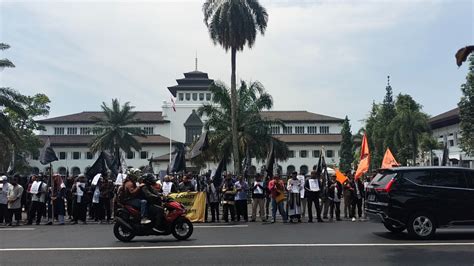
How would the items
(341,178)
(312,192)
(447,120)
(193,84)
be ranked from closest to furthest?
(312,192) < (341,178) < (447,120) < (193,84)

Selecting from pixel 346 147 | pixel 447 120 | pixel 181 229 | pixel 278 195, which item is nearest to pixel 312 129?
pixel 346 147

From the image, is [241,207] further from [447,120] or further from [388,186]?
[447,120]

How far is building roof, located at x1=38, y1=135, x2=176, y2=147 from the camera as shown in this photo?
8781cm

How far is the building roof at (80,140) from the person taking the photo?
3457 inches

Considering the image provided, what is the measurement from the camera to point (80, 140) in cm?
8938

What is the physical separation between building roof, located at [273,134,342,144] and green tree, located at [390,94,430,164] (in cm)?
3843

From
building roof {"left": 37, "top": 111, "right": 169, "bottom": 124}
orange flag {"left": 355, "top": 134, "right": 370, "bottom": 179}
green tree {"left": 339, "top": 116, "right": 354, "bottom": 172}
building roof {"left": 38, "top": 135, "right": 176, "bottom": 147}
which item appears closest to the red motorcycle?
orange flag {"left": 355, "top": 134, "right": 370, "bottom": 179}

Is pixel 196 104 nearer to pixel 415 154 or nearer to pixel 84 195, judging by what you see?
pixel 415 154

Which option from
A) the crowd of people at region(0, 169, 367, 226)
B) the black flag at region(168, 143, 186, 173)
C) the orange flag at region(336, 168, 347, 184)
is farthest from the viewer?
the black flag at region(168, 143, 186, 173)

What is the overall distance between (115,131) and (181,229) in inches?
2087

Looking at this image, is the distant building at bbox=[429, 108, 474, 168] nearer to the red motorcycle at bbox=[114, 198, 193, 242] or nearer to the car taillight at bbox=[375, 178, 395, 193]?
the car taillight at bbox=[375, 178, 395, 193]

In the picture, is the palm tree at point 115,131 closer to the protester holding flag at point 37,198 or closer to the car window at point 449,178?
the protester holding flag at point 37,198

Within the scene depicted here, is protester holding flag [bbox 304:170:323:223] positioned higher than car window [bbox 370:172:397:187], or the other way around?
car window [bbox 370:172:397:187]

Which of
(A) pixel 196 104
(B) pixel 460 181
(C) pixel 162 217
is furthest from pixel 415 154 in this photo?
(A) pixel 196 104
